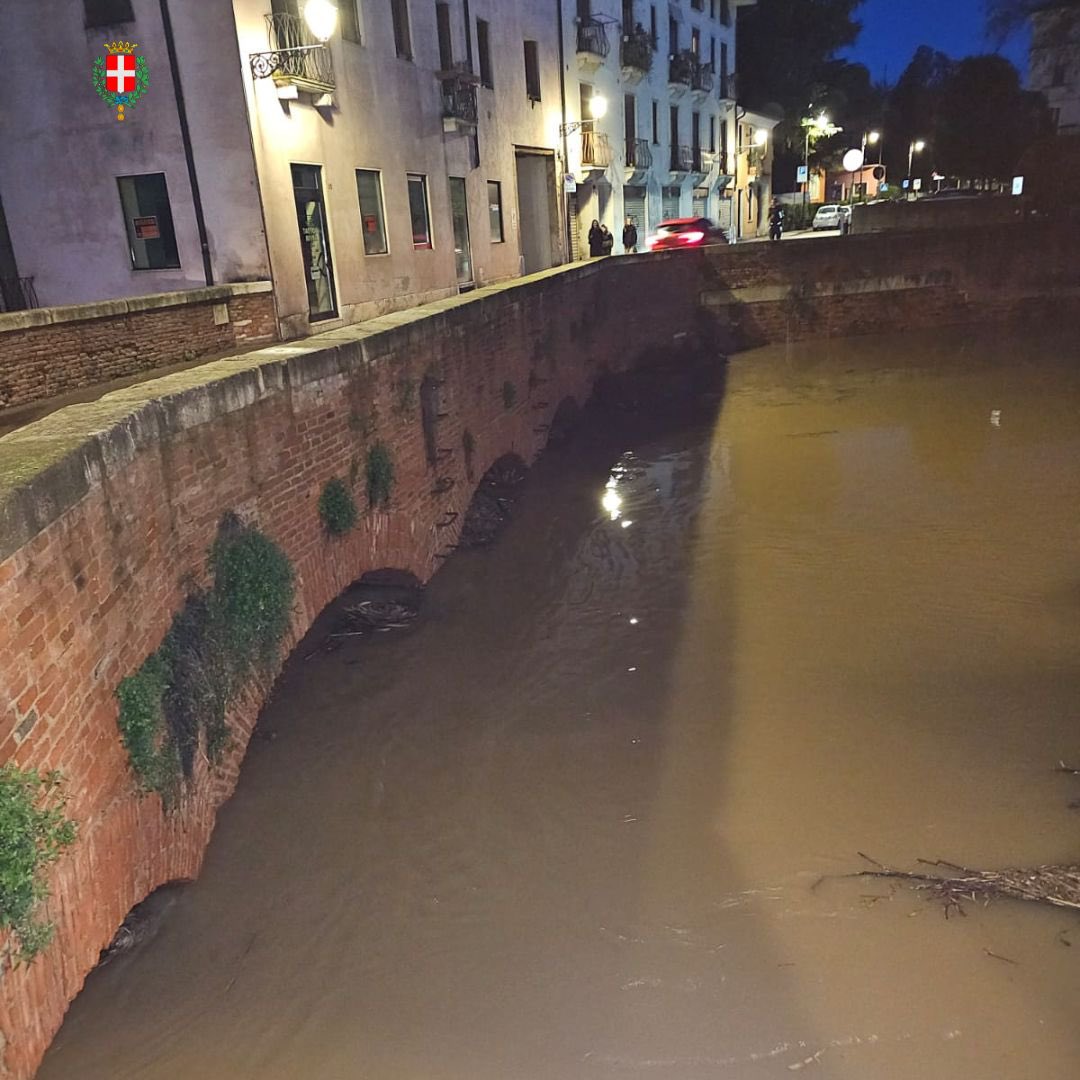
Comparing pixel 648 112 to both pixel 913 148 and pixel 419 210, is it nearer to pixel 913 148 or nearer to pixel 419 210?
pixel 419 210

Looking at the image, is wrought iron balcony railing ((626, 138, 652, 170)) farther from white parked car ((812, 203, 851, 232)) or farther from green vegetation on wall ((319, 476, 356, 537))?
green vegetation on wall ((319, 476, 356, 537))

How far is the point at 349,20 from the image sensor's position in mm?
14062

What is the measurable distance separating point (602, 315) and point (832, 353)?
7292 mm

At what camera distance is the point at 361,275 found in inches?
586

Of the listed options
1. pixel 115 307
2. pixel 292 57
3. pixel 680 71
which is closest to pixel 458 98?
pixel 292 57

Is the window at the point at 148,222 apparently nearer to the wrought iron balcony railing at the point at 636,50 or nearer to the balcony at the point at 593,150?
the balcony at the point at 593,150

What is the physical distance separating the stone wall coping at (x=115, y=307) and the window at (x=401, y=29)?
6.09 m

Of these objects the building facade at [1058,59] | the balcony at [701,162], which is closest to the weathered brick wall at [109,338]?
the balcony at [701,162]

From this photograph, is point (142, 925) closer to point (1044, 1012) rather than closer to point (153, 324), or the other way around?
point (1044, 1012)

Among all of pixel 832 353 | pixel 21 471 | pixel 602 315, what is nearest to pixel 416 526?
pixel 21 471

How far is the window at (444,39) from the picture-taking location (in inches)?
669

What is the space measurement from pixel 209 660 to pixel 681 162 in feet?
97.4

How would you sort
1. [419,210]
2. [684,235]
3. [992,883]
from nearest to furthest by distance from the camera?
[992,883]
[419,210]
[684,235]

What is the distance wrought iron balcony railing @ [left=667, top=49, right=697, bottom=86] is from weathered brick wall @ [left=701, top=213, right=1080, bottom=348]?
10663 millimetres
